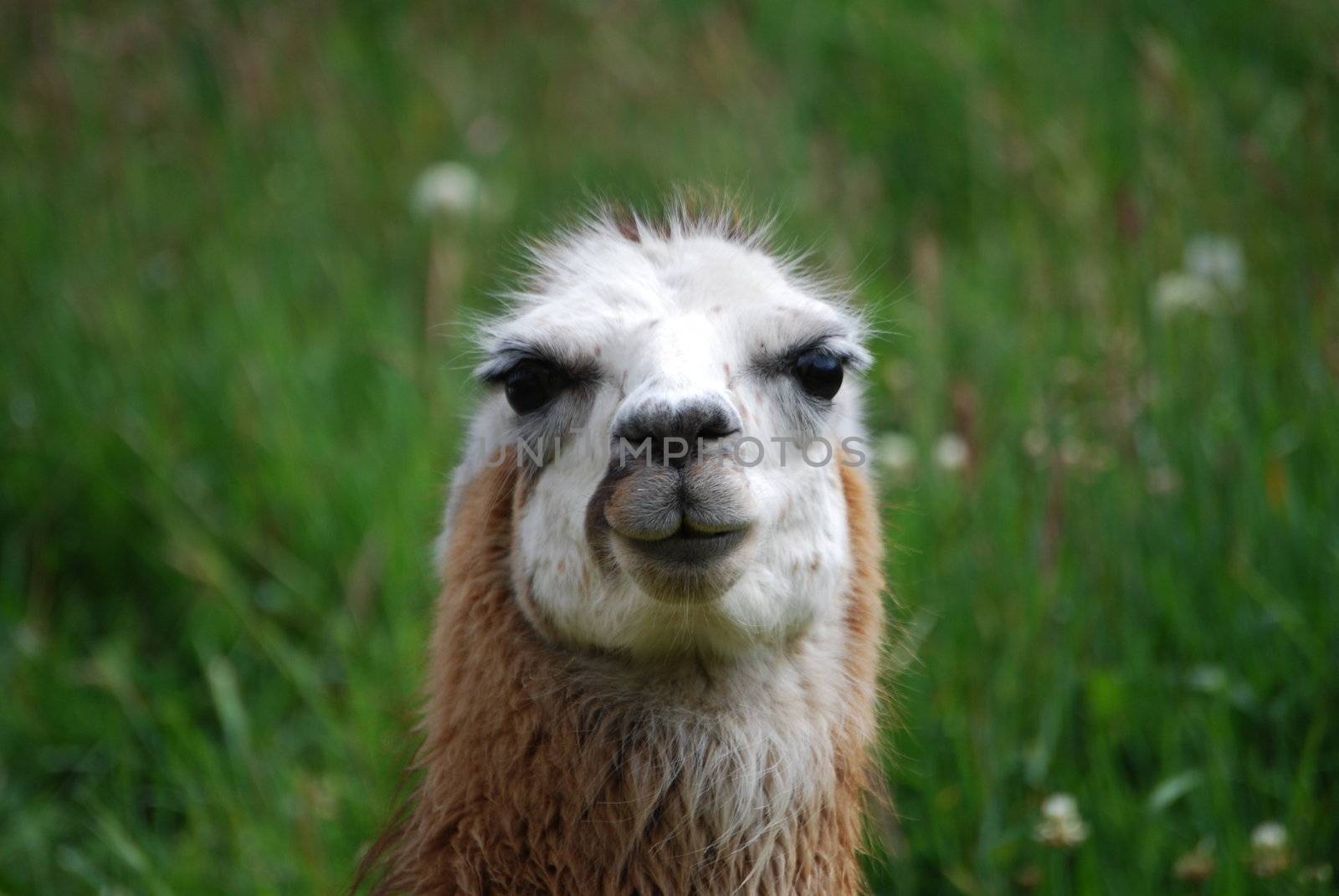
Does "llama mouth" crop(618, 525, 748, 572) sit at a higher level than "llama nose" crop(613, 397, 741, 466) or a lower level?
lower

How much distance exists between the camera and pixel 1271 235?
4.41 m

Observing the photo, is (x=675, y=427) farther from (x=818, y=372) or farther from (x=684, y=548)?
(x=818, y=372)

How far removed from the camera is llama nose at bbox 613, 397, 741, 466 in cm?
179

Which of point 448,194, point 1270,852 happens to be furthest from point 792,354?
point 448,194

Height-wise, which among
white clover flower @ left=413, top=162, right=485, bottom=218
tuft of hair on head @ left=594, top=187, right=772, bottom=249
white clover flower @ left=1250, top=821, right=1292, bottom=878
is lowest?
white clover flower @ left=1250, top=821, right=1292, bottom=878

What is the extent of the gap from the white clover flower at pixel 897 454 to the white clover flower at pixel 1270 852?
63.1 inches

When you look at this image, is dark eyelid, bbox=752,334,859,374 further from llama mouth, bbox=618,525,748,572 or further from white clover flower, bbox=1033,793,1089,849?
white clover flower, bbox=1033,793,1089,849

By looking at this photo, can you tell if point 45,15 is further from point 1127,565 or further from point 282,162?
point 1127,565

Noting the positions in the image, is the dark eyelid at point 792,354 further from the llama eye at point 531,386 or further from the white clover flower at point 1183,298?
the white clover flower at point 1183,298

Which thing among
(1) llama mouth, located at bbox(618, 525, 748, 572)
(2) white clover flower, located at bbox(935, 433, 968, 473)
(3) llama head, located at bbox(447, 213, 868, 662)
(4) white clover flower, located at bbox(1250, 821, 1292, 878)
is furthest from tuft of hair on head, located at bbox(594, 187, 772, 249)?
(4) white clover flower, located at bbox(1250, 821, 1292, 878)

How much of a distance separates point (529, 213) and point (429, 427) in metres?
1.57

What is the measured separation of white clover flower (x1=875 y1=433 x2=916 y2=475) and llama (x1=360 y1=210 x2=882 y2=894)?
1.75m

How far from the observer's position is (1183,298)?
414cm

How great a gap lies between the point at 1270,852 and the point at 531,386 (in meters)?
1.94
